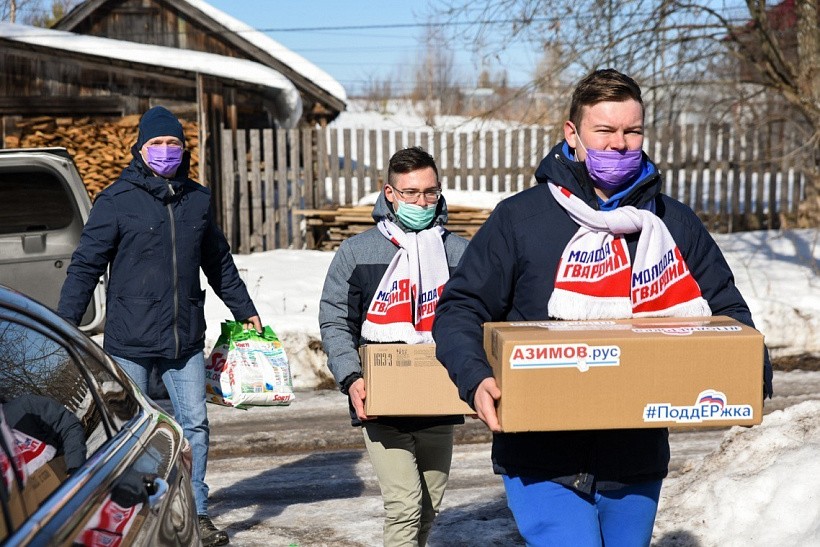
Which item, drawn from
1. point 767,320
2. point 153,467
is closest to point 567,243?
point 153,467

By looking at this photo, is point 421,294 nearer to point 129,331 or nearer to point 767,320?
point 129,331

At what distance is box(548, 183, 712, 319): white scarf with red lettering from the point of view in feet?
9.74

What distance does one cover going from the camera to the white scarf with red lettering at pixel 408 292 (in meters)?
4.37

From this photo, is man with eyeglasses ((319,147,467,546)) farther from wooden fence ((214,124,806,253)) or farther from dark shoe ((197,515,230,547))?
wooden fence ((214,124,806,253))

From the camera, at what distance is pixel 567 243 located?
3.00m

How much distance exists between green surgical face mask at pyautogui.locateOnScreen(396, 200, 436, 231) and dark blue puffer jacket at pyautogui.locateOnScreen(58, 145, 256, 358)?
1381 mm

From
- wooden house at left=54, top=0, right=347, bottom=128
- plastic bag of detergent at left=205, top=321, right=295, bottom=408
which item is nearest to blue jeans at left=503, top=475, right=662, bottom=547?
plastic bag of detergent at left=205, top=321, right=295, bottom=408

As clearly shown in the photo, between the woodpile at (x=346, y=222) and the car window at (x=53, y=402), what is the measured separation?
11787mm

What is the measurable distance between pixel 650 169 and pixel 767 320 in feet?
27.1

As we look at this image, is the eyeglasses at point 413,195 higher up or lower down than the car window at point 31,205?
higher up

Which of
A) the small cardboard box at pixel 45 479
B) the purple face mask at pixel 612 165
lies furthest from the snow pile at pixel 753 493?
the small cardboard box at pixel 45 479

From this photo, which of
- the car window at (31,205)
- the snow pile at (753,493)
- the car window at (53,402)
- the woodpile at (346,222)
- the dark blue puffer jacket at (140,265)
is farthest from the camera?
the woodpile at (346,222)

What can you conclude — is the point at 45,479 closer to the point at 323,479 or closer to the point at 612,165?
the point at 612,165

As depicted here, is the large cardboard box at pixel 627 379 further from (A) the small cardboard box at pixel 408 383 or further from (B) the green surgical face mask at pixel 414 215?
(B) the green surgical face mask at pixel 414 215
